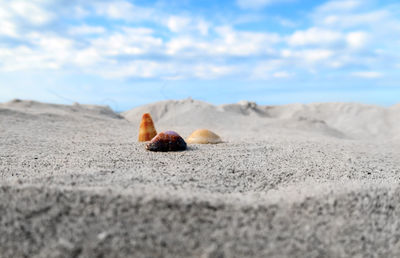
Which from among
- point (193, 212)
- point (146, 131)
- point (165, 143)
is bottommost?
point (193, 212)

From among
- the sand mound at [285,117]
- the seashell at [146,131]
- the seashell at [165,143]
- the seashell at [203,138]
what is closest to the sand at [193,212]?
the seashell at [165,143]

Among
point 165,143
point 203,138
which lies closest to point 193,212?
point 165,143

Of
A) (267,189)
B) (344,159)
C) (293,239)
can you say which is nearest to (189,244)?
(293,239)

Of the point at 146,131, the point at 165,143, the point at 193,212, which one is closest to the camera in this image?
the point at 193,212

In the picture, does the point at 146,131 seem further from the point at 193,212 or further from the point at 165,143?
the point at 193,212

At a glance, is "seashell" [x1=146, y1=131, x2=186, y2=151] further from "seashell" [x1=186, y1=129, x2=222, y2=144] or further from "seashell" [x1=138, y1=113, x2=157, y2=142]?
"seashell" [x1=138, y1=113, x2=157, y2=142]

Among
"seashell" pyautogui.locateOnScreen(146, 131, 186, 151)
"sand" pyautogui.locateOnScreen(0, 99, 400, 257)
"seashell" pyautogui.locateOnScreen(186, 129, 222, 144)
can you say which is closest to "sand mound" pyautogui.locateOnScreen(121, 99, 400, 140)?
"seashell" pyautogui.locateOnScreen(186, 129, 222, 144)

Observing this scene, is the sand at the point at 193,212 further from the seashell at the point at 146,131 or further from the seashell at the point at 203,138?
the seashell at the point at 146,131

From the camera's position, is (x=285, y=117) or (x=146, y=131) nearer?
(x=146, y=131)

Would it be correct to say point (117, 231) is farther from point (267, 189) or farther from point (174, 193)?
point (267, 189)

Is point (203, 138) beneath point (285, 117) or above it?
beneath

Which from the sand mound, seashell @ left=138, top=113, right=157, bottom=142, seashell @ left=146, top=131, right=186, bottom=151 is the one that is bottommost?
seashell @ left=146, top=131, right=186, bottom=151

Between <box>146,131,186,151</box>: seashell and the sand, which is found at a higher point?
<box>146,131,186,151</box>: seashell
